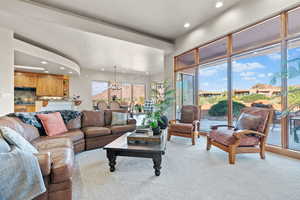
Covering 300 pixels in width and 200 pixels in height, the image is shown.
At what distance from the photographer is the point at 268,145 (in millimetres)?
3027

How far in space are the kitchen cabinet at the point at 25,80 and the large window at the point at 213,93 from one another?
7492mm

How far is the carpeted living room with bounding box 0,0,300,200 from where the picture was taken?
63.8 inches

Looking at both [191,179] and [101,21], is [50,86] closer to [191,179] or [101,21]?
[101,21]

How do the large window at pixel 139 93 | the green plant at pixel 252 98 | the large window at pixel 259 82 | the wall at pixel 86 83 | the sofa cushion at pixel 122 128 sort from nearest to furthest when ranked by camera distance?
the large window at pixel 259 82
the green plant at pixel 252 98
the sofa cushion at pixel 122 128
the wall at pixel 86 83
the large window at pixel 139 93

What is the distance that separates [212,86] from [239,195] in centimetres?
334

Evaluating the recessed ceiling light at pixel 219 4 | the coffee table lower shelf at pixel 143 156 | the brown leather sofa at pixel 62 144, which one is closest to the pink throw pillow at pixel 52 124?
the brown leather sofa at pixel 62 144

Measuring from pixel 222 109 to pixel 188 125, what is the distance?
127 centimetres

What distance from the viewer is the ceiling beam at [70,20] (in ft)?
9.47

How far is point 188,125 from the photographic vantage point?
11.8 ft

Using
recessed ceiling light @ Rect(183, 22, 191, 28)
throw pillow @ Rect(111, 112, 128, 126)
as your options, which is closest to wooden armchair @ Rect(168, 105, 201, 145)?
throw pillow @ Rect(111, 112, 128, 126)

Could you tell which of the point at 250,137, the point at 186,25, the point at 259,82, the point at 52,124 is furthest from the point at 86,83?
the point at 250,137

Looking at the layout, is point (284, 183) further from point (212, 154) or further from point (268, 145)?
point (268, 145)

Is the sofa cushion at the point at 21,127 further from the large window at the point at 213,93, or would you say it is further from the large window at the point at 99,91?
the large window at the point at 99,91

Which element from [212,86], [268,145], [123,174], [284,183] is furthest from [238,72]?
[123,174]
